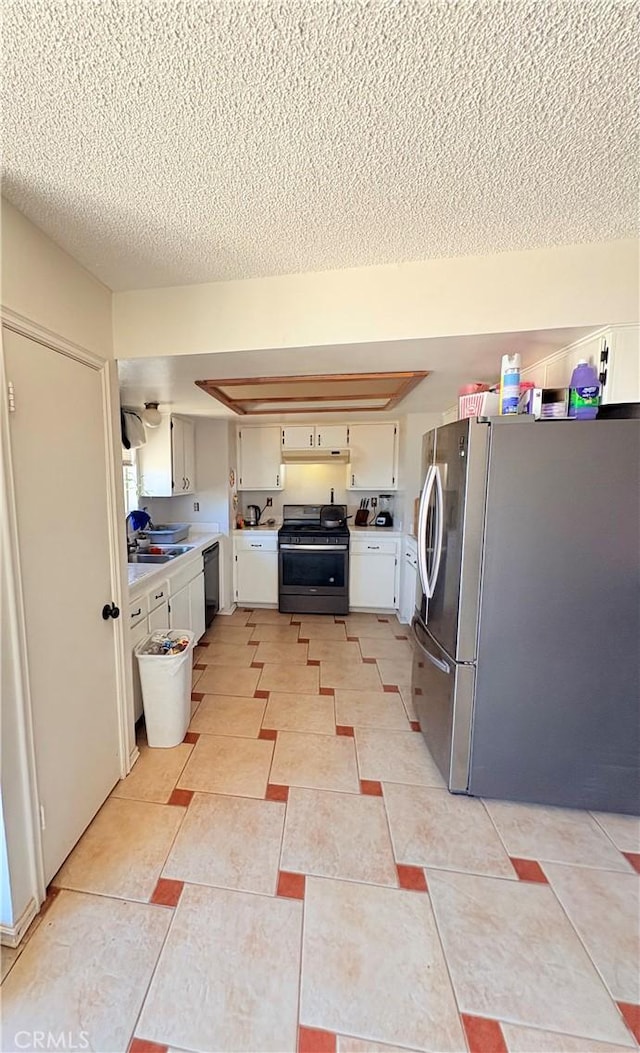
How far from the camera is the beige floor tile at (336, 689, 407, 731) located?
2.33 metres

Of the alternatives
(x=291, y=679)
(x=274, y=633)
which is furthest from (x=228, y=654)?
(x=291, y=679)

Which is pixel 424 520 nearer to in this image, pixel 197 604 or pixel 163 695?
pixel 163 695

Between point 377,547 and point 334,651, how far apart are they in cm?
126

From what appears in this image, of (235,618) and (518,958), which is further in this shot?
(235,618)

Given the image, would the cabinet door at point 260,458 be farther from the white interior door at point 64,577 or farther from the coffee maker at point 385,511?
the white interior door at point 64,577

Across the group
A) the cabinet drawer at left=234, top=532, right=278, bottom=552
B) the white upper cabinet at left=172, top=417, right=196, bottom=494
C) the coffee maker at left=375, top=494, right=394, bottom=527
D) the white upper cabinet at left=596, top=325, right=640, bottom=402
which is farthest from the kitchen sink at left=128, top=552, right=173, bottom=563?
the white upper cabinet at left=596, top=325, right=640, bottom=402

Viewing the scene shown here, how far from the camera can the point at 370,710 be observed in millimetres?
2467

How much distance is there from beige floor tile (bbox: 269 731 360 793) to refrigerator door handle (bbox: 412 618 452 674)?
2.22 feet

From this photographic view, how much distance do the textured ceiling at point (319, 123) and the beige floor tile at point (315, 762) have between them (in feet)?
7.77

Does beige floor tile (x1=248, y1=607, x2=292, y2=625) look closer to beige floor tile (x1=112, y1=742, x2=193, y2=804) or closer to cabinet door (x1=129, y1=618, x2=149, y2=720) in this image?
cabinet door (x1=129, y1=618, x2=149, y2=720)

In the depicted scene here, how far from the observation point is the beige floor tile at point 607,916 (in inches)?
45.1

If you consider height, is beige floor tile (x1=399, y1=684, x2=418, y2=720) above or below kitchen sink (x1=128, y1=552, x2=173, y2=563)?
below

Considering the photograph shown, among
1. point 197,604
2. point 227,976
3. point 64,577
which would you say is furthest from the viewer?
point 197,604

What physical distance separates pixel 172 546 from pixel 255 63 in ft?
9.67
